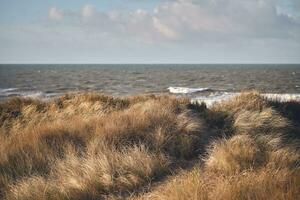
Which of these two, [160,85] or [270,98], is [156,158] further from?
[160,85]

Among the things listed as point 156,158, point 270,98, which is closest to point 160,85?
point 270,98

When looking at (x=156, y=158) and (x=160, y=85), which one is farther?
(x=160, y=85)

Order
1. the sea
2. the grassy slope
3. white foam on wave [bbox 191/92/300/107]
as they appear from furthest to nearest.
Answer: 1. the sea
2. white foam on wave [bbox 191/92/300/107]
3. the grassy slope

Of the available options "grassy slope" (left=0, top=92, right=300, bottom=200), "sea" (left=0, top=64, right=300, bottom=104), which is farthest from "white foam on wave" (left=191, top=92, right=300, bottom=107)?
"grassy slope" (left=0, top=92, right=300, bottom=200)

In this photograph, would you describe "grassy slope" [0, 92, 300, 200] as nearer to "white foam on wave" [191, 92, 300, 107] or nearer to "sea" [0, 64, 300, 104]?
"white foam on wave" [191, 92, 300, 107]

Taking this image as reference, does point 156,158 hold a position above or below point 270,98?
below

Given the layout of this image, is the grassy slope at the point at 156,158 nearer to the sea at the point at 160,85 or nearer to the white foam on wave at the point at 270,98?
the white foam on wave at the point at 270,98

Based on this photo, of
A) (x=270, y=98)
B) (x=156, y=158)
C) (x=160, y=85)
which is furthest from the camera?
(x=160, y=85)

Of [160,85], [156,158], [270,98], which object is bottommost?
[160,85]

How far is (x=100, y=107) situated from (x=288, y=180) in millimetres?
7573

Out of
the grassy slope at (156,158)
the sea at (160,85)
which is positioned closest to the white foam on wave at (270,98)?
the sea at (160,85)

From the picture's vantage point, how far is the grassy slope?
4.54m

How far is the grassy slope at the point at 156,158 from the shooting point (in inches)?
179

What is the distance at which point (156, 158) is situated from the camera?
6098mm
